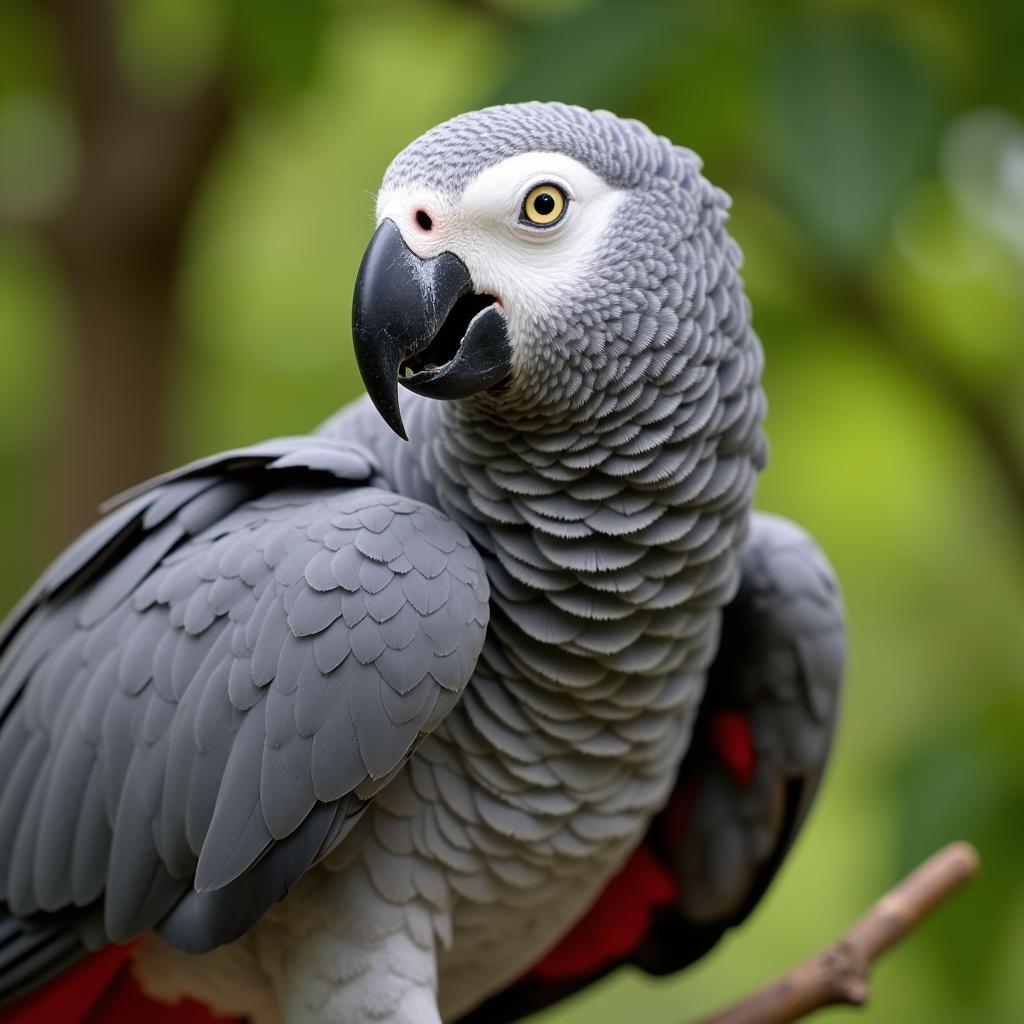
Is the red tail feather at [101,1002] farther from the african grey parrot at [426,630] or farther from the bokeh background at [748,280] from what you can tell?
the bokeh background at [748,280]

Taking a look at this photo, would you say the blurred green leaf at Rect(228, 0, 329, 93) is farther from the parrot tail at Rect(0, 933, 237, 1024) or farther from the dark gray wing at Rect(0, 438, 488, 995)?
the parrot tail at Rect(0, 933, 237, 1024)

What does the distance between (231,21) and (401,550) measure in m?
1.23

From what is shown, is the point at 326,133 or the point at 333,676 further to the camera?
the point at 326,133

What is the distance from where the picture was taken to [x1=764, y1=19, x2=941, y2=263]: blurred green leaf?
5.53 ft

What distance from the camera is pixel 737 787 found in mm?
1651

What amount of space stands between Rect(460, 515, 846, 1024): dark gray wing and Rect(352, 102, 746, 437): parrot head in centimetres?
42

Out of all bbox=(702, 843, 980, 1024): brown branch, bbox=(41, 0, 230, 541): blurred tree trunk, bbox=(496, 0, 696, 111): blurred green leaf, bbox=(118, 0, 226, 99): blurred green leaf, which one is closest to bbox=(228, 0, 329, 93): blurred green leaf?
bbox=(496, 0, 696, 111): blurred green leaf

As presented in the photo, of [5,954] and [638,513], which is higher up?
[638,513]

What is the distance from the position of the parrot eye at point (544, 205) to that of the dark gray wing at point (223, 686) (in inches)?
11.8

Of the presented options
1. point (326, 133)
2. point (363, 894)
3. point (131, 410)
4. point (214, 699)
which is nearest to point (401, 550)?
point (214, 699)

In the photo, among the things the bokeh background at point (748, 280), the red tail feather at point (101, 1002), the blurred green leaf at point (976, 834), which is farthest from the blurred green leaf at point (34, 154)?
the blurred green leaf at point (976, 834)

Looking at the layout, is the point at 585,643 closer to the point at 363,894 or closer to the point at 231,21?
the point at 363,894

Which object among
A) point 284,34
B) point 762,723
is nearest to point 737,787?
point 762,723

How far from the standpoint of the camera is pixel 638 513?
4.23 ft
